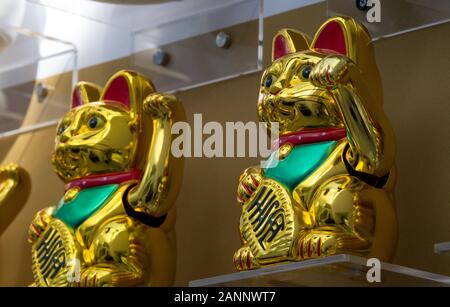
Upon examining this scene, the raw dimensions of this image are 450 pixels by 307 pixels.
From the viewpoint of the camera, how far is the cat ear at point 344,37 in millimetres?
1193

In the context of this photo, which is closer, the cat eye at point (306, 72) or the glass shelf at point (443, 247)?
the glass shelf at point (443, 247)

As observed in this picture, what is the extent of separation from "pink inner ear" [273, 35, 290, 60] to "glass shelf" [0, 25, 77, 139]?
1.66 feet

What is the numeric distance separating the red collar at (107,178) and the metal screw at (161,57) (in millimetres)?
245

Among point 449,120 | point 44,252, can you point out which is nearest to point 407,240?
point 449,120

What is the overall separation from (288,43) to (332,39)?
0.06 meters

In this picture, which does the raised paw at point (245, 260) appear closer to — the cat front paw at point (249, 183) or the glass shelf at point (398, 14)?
the cat front paw at point (249, 183)

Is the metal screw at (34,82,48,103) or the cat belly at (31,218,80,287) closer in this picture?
the cat belly at (31,218,80,287)

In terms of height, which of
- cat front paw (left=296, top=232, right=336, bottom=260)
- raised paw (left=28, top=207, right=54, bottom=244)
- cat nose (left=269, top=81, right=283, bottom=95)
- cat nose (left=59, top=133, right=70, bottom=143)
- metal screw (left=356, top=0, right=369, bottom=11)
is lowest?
cat front paw (left=296, top=232, right=336, bottom=260)

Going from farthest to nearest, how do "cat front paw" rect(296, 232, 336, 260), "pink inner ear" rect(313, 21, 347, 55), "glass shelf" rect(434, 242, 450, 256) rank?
"pink inner ear" rect(313, 21, 347, 55)
"cat front paw" rect(296, 232, 336, 260)
"glass shelf" rect(434, 242, 450, 256)

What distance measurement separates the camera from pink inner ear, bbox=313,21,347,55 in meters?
1.20

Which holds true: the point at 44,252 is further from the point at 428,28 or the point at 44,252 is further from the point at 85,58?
the point at 428,28

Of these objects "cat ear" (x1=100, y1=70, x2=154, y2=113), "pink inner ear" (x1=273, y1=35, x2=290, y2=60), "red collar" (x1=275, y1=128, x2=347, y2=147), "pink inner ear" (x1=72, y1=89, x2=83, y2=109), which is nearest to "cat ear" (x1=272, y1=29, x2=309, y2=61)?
"pink inner ear" (x1=273, y1=35, x2=290, y2=60)

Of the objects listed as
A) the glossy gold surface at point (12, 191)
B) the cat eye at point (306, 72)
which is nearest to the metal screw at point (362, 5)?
the cat eye at point (306, 72)

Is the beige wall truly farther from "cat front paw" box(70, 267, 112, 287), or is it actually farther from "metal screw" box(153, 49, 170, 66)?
"cat front paw" box(70, 267, 112, 287)
